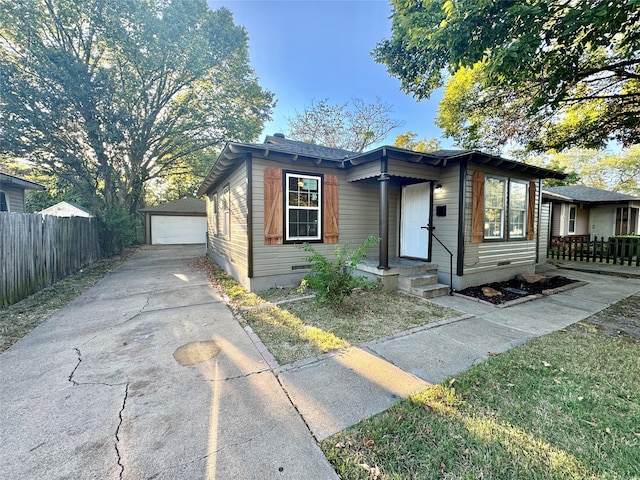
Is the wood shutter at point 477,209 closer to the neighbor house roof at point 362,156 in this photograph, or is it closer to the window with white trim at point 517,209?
the neighbor house roof at point 362,156

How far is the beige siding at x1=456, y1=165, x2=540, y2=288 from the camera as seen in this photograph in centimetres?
611

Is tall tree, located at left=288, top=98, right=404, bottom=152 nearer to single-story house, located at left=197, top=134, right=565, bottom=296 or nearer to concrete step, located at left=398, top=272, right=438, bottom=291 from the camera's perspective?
single-story house, located at left=197, top=134, right=565, bottom=296

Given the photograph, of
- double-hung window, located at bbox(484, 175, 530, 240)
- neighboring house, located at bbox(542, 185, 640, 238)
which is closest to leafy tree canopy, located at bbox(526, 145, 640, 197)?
neighboring house, located at bbox(542, 185, 640, 238)

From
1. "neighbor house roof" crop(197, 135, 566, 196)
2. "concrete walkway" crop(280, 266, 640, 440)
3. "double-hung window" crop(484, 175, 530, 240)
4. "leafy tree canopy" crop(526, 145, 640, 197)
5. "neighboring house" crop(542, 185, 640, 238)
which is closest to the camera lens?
"concrete walkway" crop(280, 266, 640, 440)

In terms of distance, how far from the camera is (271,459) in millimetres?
1712

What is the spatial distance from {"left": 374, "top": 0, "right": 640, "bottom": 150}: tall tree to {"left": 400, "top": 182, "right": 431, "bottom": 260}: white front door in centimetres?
254

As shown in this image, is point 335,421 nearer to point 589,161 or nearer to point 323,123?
point 323,123

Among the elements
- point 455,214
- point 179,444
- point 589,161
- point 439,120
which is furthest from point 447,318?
point 589,161

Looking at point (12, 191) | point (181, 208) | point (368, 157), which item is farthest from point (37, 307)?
point (181, 208)

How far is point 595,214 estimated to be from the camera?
50.6 ft

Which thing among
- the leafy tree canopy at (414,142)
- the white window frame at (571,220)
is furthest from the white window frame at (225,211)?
the leafy tree canopy at (414,142)

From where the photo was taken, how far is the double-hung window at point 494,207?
6.49m

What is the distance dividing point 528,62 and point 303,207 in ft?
15.3

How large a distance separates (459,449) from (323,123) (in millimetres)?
20251
